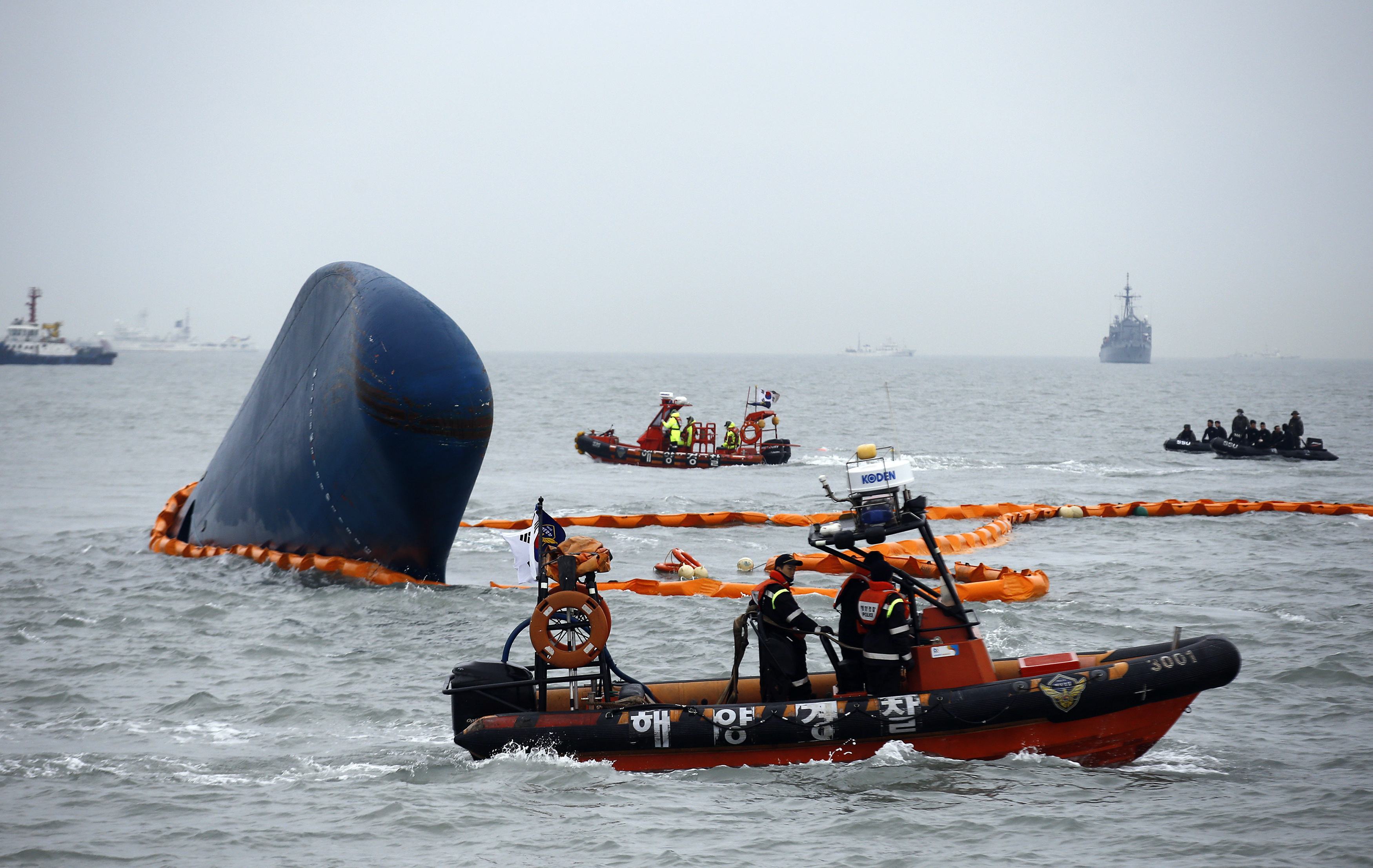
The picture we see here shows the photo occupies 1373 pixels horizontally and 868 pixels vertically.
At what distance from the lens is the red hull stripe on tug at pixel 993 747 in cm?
937

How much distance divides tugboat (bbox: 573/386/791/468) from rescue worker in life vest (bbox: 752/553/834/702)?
26289 mm

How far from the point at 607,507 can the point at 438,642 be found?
12674 millimetres

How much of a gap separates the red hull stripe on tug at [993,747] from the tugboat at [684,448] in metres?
26.5

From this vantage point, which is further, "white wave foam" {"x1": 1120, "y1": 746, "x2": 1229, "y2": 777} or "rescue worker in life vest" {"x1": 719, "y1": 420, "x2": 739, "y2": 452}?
"rescue worker in life vest" {"x1": 719, "y1": 420, "x2": 739, "y2": 452}

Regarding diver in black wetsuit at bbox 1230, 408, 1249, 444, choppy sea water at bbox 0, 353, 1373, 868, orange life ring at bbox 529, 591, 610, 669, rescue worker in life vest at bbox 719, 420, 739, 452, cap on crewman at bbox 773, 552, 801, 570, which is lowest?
choppy sea water at bbox 0, 353, 1373, 868

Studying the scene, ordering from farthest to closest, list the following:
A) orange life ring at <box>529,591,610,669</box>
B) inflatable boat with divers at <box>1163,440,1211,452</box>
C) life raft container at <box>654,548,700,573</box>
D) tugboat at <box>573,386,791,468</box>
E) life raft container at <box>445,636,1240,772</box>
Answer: inflatable boat with divers at <box>1163,440,1211,452</box> < tugboat at <box>573,386,791,468</box> < life raft container at <box>654,548,700,573</box> < orange life ring at <box>529,591,610,669</box> < life raft container at <box>445,636,1240,772</box>

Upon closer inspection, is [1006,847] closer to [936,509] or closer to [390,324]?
[390,324]

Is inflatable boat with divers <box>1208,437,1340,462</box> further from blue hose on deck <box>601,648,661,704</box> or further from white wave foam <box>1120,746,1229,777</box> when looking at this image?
blue hose on deck <box>601,648,661,704</box>

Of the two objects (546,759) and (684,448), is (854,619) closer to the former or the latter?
(546,759)

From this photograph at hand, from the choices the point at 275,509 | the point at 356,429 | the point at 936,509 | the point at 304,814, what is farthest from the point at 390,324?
the point at 936,509

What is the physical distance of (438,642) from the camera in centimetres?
1426

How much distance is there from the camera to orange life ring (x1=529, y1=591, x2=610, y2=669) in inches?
372

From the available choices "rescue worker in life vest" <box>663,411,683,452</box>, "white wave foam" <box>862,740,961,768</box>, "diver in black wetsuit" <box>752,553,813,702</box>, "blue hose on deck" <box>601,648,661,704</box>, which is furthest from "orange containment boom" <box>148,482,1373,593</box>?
"rescue worker in life vest" <box>663,411,683,452</box>

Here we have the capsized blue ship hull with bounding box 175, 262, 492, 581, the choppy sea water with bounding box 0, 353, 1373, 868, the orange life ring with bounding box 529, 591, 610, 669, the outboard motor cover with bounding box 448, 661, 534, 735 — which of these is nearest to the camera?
the choppy sea water with bounding box 0, 353, 1373, 868
